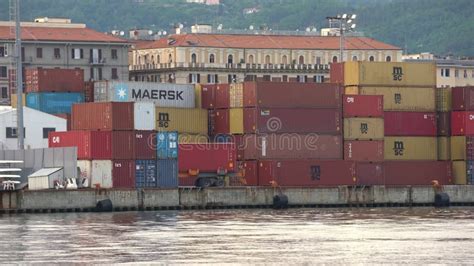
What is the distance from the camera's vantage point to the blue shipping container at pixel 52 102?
11844 cm

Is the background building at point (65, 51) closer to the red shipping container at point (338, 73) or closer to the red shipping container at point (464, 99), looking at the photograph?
the red shipping container at point (338, 73)

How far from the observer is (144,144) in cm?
10806

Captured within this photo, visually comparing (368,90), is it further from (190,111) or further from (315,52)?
(315,52)

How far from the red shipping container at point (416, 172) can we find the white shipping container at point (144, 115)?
18333 millimetres

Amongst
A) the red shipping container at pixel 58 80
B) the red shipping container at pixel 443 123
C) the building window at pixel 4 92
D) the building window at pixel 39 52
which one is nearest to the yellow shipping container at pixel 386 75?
the red shipping container at pixel 443 123

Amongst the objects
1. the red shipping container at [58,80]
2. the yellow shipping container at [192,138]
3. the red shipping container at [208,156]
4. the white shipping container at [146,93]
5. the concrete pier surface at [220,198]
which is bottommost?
the concrete pier surface at [220,198]

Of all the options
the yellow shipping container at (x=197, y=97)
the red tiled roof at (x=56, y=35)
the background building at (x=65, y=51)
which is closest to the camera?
the yellow shipping container at (x=197, y=97)

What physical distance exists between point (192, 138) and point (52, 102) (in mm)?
10689

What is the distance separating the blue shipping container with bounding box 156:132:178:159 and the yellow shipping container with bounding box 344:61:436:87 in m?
15.9

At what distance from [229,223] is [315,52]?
265 feet

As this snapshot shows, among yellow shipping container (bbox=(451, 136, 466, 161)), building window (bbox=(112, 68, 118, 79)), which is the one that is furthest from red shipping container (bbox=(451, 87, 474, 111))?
building window (bbox=(112, 68, 118, 79))

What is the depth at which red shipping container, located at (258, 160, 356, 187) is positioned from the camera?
4473 inches

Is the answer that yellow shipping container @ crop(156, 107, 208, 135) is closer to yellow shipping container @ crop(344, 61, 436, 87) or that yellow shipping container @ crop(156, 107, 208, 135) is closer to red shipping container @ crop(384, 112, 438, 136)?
yellow shipping container @ crop(344, 61, 436, 87)

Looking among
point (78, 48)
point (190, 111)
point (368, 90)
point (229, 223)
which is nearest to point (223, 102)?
point (190, 111)
